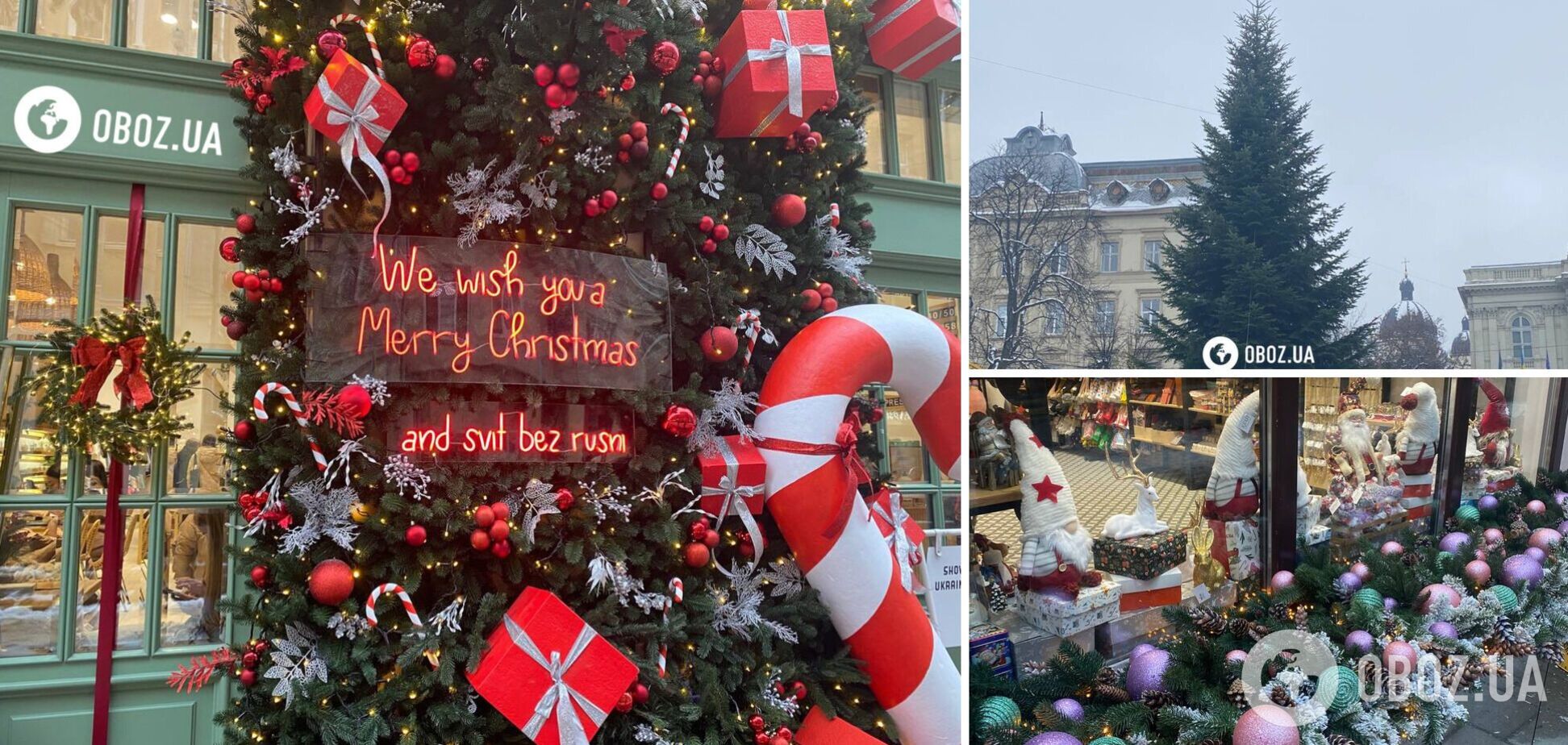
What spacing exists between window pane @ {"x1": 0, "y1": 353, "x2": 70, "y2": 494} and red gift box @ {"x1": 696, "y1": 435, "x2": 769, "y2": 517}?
6.10 feet

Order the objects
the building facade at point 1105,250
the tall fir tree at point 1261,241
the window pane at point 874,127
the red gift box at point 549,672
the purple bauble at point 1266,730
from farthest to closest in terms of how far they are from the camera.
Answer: the tall fir tree at point 1261,241
the building facade at point 1105,250
the window pane at point 874,127
the red gift box at point 549,672
the purple bauble at point 1266,730

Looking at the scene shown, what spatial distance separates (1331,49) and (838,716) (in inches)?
220

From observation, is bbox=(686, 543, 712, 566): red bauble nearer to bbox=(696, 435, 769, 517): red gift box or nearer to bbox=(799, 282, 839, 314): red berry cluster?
bbox=(696, 435, 769, 517): red gift box

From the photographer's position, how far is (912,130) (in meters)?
3.52

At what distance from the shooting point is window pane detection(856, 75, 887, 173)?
3447mm

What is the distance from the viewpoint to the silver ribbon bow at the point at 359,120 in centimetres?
204

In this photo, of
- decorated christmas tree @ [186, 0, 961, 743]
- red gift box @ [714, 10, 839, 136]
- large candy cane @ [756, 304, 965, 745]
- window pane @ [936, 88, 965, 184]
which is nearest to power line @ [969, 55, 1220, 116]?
window pane @ [936, 88, 965, 184]

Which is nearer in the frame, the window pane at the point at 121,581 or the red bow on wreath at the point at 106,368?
the red bow on wreath at the point at 106,368

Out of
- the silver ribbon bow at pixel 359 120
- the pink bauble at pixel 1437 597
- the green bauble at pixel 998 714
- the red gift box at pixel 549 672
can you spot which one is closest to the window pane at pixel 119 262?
the silver ribbon bow at pixel 359 120

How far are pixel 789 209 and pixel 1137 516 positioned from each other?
1.39m

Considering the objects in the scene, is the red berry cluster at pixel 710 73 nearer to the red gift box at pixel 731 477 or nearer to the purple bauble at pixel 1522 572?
the red gift box at pixel 731 477

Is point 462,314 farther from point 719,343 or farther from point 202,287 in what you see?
point 202,287

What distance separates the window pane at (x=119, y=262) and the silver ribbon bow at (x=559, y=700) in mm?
1545

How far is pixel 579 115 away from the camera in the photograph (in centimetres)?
223
